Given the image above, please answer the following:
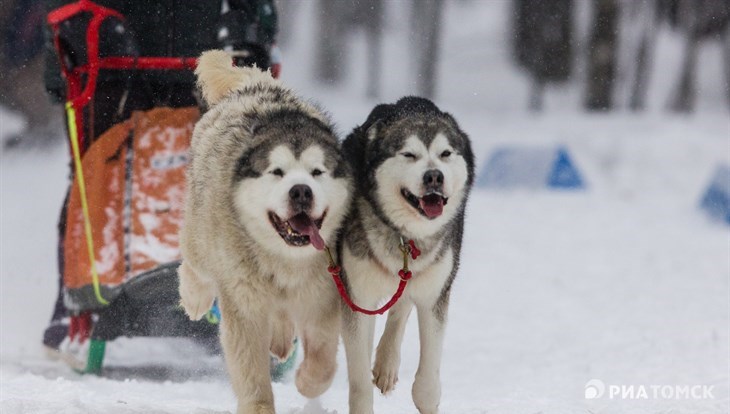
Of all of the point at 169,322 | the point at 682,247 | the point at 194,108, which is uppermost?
the point at 194,108

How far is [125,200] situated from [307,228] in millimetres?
1825

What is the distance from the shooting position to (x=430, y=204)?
2.94m

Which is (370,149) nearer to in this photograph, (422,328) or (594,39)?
(422,328)

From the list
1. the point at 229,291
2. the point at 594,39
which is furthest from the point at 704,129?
the point at 229,291

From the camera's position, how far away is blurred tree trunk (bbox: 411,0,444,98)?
1939cm

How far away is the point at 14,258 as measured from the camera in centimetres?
752

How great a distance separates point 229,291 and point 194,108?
1.49 m

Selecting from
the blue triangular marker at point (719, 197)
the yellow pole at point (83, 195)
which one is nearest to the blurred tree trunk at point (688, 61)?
the blue triangular marker at point (719, 197)

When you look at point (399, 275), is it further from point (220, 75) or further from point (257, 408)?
point (220, 75)

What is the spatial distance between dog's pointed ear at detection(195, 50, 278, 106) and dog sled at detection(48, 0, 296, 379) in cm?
29

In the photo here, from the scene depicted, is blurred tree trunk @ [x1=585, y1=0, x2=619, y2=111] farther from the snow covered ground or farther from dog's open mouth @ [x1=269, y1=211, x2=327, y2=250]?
dog's open mouth @ [x1=269, y1=211, x2=327, y2=250]

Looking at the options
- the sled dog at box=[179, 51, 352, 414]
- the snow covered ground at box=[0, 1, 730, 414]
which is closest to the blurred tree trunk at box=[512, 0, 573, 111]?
the snow covered ground at box=[0, 1, 730, 414]

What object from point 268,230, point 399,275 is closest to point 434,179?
point 399,275

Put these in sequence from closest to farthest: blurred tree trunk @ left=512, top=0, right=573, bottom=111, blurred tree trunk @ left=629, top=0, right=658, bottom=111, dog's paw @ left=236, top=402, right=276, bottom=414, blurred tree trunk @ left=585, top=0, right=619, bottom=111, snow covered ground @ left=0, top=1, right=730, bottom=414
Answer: dog's paw @ left=236, top=402, right=276, bottom=414, snow covered ground @ left=0, top=1, right=730, bottom=414, blurred tree trunk @ left=585, top=0, right=619, bottom=111, blurred tree trunk @ left=512, top=0, right=573, bottom=111, blurred tree trunk @ left=629, top=0, right=658, bottom=111
